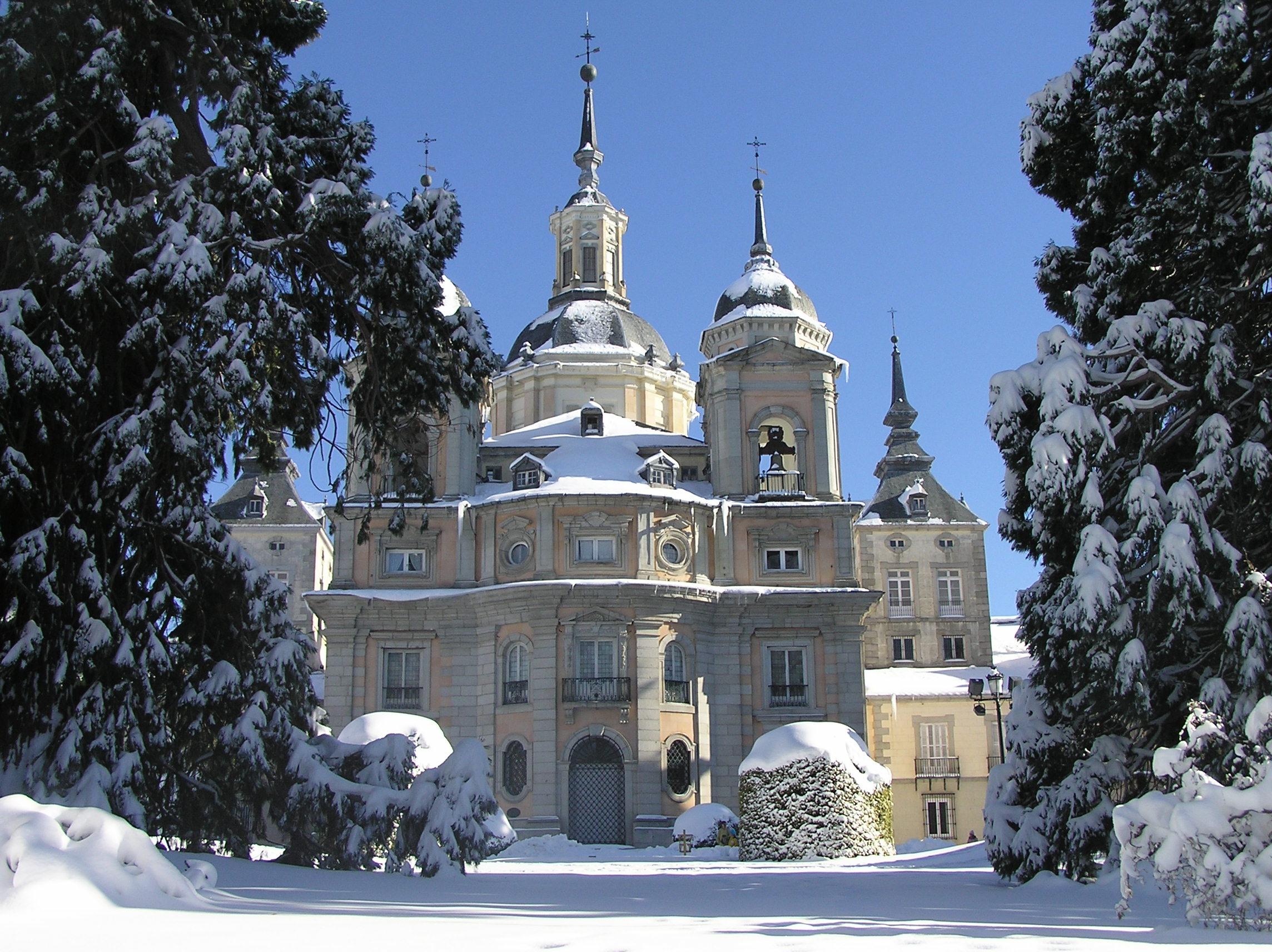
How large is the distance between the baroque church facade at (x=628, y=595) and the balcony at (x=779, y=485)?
6 centimetres

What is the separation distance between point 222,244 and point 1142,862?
10896 mm

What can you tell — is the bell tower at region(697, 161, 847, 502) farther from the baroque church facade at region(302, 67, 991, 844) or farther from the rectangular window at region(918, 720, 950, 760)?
the rectangular window at region(918, 720, 950, 760)

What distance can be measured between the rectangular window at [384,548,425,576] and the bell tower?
1002 cm

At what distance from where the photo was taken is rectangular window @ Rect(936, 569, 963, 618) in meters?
56.7

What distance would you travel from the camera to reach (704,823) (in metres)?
33.5

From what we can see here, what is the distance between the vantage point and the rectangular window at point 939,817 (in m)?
50.8

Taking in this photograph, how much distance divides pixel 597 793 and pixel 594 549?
7387 millimetres

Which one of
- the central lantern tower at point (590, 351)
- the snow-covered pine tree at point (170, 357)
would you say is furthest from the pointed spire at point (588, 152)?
the snow-covered pine tree at point (170, 357)

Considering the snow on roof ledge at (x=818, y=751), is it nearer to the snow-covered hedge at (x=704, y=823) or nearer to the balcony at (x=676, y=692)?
the snow-covered hedge at (x=704, y=823)

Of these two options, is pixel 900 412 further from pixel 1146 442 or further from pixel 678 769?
pixel 1146 442

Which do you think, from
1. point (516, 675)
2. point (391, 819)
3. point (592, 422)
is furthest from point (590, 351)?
point (391, 819)

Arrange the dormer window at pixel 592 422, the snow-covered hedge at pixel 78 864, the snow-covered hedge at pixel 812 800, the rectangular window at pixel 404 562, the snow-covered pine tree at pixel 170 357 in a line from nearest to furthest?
the snow-covered hedge at pixel 78 864 < the snow-covered pine tree at pixel 170 357 < the snow-covered hedge at pixel 812 800 < the rectangular window at pixel 404 562 < the dormer window at pixel 592 422

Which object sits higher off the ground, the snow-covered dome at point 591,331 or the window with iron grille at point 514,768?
the snow-covered dome at point 591,331

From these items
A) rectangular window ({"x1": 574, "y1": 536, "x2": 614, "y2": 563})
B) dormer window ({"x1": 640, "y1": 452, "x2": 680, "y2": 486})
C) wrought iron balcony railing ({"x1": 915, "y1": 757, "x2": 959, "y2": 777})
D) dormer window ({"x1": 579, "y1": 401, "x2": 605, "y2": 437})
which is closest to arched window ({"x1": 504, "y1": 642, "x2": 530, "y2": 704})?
rectangular window ({"x1": 574, "y1": 536, "x2": 614, "y2": 563})
